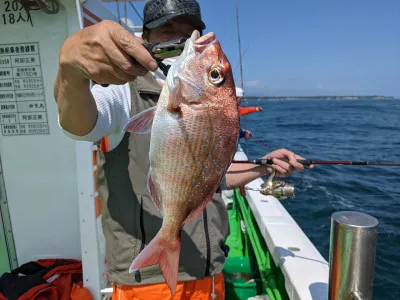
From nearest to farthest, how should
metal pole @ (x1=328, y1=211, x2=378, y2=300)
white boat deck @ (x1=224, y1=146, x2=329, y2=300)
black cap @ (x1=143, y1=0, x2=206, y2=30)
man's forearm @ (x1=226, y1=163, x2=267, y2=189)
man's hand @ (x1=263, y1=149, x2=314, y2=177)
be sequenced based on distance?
metal pole @ (x1=328, y1=211, x2=378, y2=300), black cap @ (x1=143, y1=0, x2=206, y2=30), white boat deck @ (x1=224, y1=146, x2=329, y2=300), man's forearm @ (x1=226, y1=163, x2=267, y2=189), man's hand @ (x1=263, y1=149, x2=314, y2=177)

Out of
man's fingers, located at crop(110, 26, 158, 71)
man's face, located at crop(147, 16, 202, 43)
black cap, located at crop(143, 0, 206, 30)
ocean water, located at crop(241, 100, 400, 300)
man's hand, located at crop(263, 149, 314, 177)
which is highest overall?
black cap, located at crop(143, 0, 206, 30)

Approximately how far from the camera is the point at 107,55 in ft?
3.47

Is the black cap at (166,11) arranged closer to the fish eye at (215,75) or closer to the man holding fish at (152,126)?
the man holding fish at (152,126)

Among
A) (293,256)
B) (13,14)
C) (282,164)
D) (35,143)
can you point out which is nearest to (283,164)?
(282,164)

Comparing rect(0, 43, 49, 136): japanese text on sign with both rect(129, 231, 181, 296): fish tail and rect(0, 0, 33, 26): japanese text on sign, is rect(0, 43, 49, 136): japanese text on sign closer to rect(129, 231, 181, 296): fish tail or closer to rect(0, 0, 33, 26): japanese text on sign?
rect(0, 0, 33, 26): japanese text on sign

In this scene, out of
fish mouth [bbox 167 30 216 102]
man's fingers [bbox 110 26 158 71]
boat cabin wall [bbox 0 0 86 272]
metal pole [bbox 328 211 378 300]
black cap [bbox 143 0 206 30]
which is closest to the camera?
man's fingers [bbox 110 26 158 71]

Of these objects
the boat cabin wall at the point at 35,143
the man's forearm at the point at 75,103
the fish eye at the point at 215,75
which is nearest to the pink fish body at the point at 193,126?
the fish eye at the point at 215,75

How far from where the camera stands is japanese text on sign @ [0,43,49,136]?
2730 millimetres

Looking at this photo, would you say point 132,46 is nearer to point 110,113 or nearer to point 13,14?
point 110,113

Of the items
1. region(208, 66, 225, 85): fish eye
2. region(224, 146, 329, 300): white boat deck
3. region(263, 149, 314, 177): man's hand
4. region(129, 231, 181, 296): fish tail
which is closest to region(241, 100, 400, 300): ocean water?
region(224, 146, 329, 300): white boat deck

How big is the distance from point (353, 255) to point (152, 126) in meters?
1.03

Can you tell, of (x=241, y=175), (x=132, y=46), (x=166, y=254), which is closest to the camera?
(x=132, y=46)

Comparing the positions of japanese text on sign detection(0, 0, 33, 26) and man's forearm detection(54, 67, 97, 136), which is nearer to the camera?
man's forearm detection(54, 67, 97, 136)

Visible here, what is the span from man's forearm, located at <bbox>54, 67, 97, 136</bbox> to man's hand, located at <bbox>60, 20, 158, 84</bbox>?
2.9 inches
